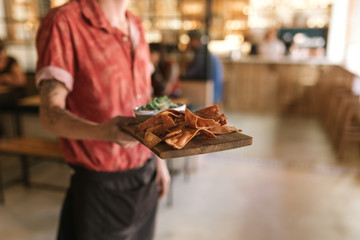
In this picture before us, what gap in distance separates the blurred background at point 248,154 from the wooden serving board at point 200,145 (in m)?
1.88

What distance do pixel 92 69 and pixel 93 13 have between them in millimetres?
211

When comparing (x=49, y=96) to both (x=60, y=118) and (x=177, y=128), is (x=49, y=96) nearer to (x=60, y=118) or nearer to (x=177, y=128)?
(x=60, y=118)

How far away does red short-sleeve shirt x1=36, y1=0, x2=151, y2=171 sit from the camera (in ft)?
3.47

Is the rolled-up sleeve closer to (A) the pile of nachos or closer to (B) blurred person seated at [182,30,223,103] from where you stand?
A: (A) the pile of nachos

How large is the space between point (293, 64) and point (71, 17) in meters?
6.16

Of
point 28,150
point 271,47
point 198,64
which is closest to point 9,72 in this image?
point 28,150

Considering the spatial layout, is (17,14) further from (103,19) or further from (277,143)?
(103,19)

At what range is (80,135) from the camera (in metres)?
0.97

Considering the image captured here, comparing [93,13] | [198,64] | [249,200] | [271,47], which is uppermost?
[93,13]

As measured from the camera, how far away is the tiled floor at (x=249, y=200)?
2547 millimetres

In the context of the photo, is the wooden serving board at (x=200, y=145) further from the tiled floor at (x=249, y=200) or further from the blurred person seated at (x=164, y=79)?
the blurred person seated at (x=164, y=79)

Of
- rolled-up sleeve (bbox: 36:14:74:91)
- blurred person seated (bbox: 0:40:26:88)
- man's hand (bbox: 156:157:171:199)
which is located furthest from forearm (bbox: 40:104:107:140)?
blurred person seated (bbox: 0:40:26:88)

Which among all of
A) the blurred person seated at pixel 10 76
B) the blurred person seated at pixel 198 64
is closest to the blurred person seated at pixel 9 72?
the blurred person seated at pixel 10 76

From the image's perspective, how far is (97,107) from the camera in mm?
1135
